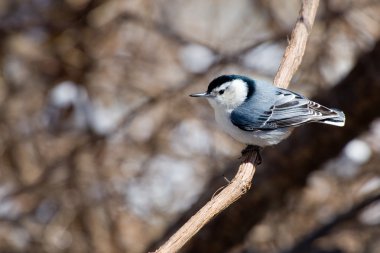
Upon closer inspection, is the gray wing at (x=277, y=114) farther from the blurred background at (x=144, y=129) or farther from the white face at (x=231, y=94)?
the blurred background at (x=144, y=129)

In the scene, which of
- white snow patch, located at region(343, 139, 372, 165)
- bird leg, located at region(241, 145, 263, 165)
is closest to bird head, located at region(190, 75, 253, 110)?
bird leg, located at region(241, 145, 263, 165)

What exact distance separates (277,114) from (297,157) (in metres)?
1.26

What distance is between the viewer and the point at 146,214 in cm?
570

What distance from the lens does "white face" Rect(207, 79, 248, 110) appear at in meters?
3.80

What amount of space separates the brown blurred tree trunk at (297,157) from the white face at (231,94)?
118cm

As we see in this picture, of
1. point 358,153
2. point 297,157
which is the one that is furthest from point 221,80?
point 358,153

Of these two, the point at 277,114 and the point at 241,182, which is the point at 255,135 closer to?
the point at 277,114

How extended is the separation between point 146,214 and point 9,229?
0.99 metres

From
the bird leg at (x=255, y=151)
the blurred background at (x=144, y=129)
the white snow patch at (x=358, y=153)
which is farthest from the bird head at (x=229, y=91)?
the white snow patch at (x=358, y=153)

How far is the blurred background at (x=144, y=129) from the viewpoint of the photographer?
5.33 meters

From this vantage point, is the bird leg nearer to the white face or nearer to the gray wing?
the gray wing

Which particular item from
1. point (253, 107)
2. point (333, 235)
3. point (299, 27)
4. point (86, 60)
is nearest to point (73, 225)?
point (86, 60)

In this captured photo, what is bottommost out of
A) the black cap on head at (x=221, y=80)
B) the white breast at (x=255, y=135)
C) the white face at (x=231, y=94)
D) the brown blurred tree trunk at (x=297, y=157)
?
the brown blurred tree trunk at (x=297, y=157)

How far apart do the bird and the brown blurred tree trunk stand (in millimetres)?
1110
